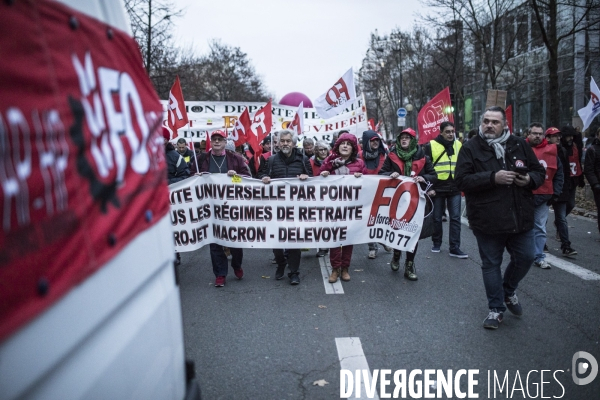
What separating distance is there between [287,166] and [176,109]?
319cm

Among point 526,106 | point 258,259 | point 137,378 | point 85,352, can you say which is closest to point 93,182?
point 85,352

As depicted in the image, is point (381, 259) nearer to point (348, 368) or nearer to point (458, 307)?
point (458, 307)

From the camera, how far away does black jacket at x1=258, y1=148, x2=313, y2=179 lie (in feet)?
22.4

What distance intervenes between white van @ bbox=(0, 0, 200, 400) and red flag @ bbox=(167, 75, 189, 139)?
7028mm

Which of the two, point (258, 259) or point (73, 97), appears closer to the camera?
point (73, 97)

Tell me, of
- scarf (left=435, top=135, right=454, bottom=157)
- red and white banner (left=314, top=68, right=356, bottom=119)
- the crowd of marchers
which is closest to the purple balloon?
red and white banner (left=314, top=68, right=356, bottom=119)

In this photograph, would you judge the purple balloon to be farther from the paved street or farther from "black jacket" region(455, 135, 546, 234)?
"black jacket" region(455, 135, 546, 234)

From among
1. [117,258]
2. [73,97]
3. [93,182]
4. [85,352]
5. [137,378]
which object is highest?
[73,97]

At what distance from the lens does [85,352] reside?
148 centimetres

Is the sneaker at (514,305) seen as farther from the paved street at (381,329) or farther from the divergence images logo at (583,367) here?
the divergence images logo at (583,367)

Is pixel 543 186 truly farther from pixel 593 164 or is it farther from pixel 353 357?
pixel 353 357

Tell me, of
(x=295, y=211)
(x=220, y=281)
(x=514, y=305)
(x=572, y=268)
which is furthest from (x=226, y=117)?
(x=514, y=305)

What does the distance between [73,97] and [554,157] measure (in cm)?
711

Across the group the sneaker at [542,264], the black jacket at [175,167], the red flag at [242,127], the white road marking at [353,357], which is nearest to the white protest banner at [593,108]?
the sneaker at [542,264]
